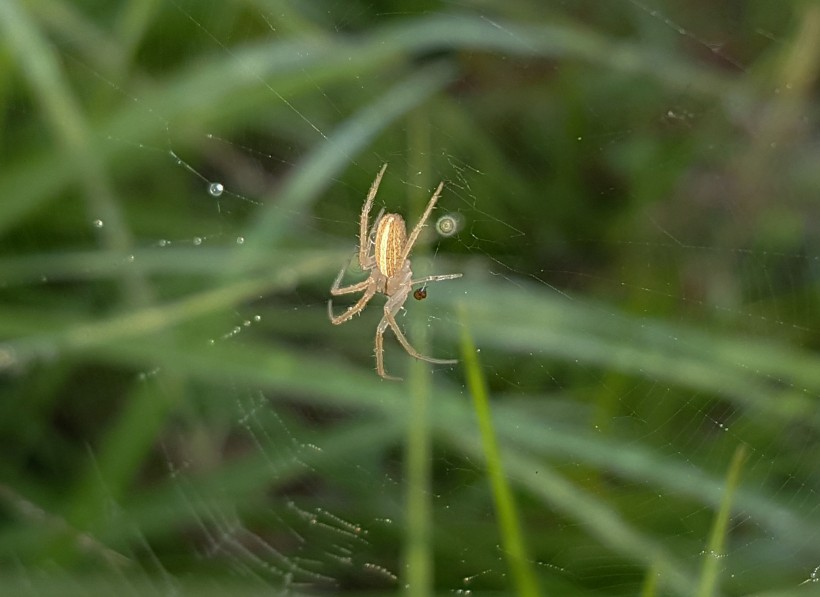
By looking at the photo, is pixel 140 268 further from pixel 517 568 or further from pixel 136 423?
pixel 517 568

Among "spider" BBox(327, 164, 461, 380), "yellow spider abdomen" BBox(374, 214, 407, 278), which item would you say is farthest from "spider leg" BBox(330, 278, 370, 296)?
"yellow spider abdomen" BBox(374, 214, 407, 278)

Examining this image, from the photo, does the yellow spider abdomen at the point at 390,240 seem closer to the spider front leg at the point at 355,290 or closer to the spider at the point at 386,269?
the spider at the point at 386,269

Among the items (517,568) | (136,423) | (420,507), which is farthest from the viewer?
(136,423)

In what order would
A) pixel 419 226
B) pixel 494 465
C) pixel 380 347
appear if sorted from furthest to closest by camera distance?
pixel 380 347, pixel 419 226, pixel 494 465

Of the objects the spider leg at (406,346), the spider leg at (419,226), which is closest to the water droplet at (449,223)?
the spider leg at (419,226)

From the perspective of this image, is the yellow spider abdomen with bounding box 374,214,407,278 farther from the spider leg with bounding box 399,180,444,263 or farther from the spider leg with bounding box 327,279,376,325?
the spider leg with bounding box 327,279,376,325

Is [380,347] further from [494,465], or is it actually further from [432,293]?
[494,465]

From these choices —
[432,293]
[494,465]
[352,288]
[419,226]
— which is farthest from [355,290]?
[494,465]

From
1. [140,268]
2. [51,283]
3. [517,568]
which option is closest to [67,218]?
[51,283]
